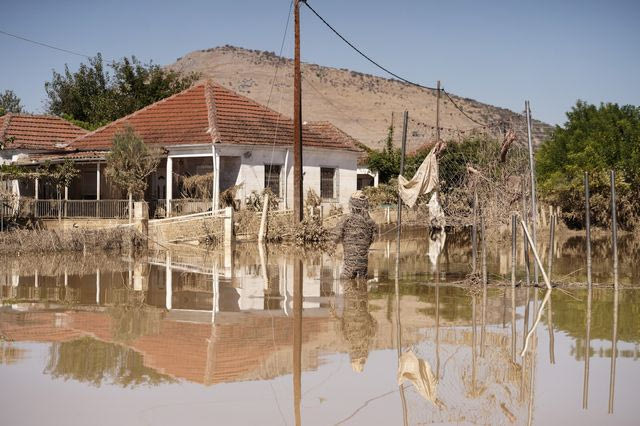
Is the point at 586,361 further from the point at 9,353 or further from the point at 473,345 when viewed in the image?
the point at 9,353

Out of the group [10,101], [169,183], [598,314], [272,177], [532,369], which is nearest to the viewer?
[532,369]

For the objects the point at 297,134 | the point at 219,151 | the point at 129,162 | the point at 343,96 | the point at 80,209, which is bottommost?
the point at 80,209

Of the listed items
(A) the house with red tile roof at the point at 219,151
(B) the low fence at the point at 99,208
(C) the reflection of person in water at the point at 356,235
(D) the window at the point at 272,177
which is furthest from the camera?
(D) the window at the point at 272,177

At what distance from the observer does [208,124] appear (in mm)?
35375

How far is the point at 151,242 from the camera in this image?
29.1 metres

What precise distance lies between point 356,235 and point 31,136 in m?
25.3

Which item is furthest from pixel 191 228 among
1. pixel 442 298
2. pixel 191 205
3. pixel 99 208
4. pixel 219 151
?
pixel 442 298

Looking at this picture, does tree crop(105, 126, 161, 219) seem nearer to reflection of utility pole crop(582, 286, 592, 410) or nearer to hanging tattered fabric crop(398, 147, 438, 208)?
hanging tattered fabric crop(398, 147, 438, 208)

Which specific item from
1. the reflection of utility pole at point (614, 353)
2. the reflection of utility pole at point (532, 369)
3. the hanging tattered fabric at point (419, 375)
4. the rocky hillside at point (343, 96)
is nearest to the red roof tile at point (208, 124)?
the reflection of utility pole at point (614, 353)

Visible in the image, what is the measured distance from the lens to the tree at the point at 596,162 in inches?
1474

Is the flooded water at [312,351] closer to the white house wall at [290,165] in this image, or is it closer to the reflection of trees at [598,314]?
the reflection of trees at [598,314]

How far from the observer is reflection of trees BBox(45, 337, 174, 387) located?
981 cm

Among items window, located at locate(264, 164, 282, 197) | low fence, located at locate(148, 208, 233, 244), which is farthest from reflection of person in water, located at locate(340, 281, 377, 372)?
window, located at locate(264, 164, 282, 197)

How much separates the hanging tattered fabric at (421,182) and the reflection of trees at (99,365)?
379 inches
